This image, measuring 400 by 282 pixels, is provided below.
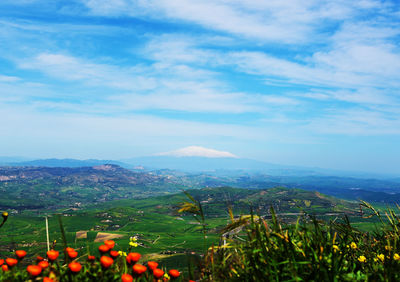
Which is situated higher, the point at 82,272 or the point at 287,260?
the point at 287,260

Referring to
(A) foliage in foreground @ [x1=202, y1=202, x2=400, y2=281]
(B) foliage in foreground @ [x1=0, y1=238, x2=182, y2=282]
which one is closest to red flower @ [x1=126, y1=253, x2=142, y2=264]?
(B) foliage in foreground @ [x1=0, y1=238, x2=182, y2=282]

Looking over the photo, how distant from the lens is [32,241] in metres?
168

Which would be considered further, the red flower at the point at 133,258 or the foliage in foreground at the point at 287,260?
the foliage in foreground at the point at 287,260

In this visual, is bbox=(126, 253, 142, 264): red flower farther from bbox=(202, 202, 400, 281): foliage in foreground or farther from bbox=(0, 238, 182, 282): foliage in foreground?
bbox=(202, 202, 400, 281): foliage in foreground

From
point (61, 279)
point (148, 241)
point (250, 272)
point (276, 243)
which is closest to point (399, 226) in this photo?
point (276, 243)

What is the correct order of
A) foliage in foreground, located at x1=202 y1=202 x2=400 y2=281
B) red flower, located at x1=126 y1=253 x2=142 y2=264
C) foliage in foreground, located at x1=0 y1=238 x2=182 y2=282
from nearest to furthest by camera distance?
foliage in foreground, located at x1=0 y1=238 x2=182 y2=282 < red flower, located at x1=126 y1=253 x2=142 y2=264 < foliage in foreground, located at x1=202 y1=202 x2=400 y2=281

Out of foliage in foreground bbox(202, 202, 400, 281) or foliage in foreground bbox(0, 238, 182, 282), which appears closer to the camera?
foliage in foreground bbox(0, 238, 182, 282)

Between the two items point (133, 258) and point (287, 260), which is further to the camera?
point (287, 260)

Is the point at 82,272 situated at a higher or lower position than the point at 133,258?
lower

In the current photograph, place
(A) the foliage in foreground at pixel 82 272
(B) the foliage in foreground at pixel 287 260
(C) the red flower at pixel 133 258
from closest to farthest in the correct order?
1. (A) the foliage in foreground at pixel 82 272
2. (C) the red flower at pixel 133 258
3. (B) the foliage in foreground at pixel 287 260

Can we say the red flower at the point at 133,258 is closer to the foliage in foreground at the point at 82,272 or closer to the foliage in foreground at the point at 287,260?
the foliage in foreground at the point at 82,272

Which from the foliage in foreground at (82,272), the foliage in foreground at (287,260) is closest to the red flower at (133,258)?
the foliage in foreground at (82,272)

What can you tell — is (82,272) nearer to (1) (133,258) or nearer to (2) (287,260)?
(1) (133,258)

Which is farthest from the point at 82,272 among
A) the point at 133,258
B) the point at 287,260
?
the point at 287,260
